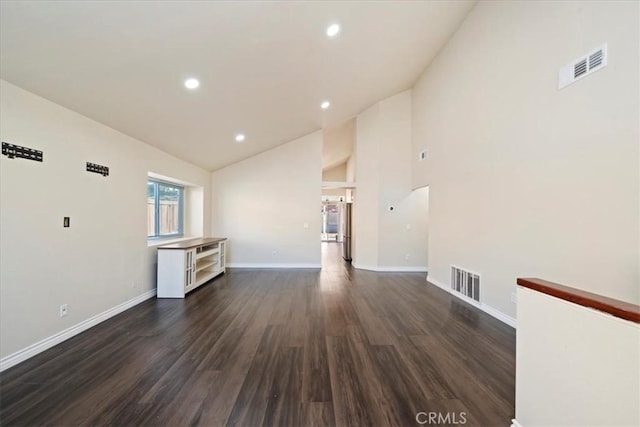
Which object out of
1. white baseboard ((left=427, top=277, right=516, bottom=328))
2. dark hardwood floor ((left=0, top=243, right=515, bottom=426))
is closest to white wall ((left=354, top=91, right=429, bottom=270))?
white baseboard ((left=427, top=277, right=516, bottom=328))

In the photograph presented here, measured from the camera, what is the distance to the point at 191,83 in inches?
117

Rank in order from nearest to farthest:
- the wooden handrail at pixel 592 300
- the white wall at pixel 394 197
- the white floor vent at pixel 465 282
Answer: the wooden handrail at pixel 592 300, the white floor vent at pixel 465 282, the white wall at pixel 394 197

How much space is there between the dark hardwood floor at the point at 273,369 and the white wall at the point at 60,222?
0.37 meters

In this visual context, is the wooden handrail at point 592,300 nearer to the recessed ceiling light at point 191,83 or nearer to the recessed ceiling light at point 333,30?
the recessed ceiling light at point 333,30

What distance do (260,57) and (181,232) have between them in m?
4.57

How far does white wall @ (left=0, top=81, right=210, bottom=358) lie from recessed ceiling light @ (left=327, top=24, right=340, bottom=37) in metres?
3.08

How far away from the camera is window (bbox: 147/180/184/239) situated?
4.80 meters

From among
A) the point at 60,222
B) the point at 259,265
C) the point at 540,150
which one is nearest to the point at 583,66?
the point at 540,150

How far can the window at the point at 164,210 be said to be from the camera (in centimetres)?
480

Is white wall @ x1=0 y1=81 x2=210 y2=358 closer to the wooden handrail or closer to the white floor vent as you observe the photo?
the wooden handrail

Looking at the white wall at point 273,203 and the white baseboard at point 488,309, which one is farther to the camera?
the white wall at point 273,203

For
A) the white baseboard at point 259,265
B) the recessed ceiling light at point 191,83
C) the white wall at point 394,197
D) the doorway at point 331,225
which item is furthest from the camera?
the doorway at point 331,225

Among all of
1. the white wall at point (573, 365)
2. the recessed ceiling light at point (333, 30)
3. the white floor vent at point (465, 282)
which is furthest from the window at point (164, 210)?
the white floor vent at point (465, 282)

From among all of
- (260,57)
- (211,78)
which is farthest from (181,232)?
(260,57)
